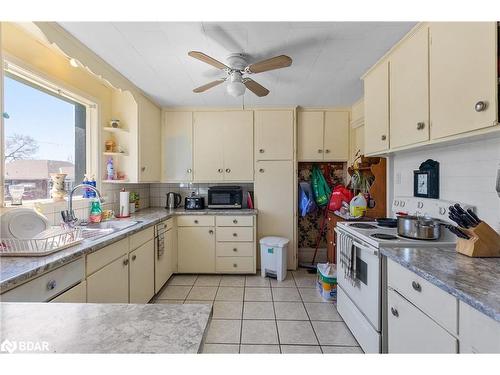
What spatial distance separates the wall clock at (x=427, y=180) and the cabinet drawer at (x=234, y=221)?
1.80 m

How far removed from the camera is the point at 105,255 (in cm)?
155

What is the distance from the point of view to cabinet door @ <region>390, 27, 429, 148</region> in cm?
149

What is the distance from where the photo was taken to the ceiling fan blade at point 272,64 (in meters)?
1.61

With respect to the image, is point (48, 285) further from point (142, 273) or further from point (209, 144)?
point (209, 144)

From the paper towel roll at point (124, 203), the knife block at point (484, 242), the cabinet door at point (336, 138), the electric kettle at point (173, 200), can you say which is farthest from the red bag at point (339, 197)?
the paper towel roll at point (124, 203)

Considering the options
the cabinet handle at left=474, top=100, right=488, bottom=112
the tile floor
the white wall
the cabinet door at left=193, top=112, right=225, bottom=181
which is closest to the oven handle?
the white wall

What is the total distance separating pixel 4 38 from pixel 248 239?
2.73 m

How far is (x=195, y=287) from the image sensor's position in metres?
2.75

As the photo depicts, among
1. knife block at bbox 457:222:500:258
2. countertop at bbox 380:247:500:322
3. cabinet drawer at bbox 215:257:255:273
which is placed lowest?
cabinet drawer at bbox 215:257:255:273

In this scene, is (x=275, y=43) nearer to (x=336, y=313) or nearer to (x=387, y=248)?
(x=387, y=248)

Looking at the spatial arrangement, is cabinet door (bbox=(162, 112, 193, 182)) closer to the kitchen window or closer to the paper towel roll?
the paper towel roll

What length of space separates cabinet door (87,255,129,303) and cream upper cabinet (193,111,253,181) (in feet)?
5.65

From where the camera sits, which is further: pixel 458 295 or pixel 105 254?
pixel 105 254
